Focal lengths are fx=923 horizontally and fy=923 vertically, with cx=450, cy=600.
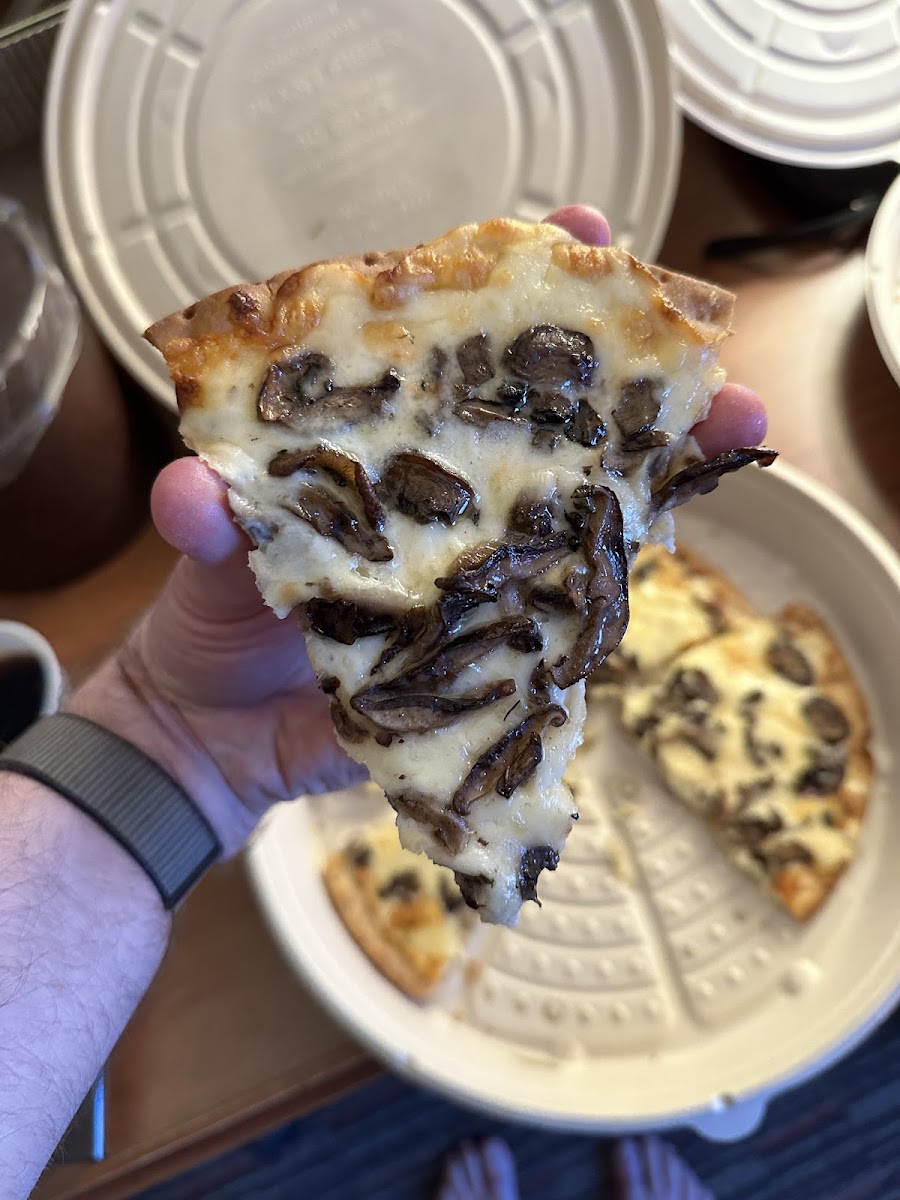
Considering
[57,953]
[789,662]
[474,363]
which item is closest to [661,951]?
[789,662]

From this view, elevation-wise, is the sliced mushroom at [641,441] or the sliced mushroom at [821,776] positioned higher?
the sliced mushroom at [641,441]

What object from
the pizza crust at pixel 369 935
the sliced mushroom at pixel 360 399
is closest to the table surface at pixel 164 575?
the pizza crust at pixel 369 935

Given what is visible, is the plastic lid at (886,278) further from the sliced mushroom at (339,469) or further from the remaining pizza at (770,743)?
the sliced mushroom at (339,469)

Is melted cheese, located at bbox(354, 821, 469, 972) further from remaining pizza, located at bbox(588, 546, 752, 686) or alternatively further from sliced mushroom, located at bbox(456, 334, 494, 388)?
sliced mushroom, located at bbox(456, 334, 494, 388)

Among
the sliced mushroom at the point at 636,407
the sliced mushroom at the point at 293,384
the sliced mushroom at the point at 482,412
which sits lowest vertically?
the sliced mushroom at the point at 636,407

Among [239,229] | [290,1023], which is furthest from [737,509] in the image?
[290,1023]

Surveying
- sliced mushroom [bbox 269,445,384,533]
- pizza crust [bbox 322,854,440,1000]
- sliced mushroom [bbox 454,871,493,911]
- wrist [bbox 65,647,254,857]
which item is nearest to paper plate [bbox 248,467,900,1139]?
pizza crust [bbox 322,854,440,1000]

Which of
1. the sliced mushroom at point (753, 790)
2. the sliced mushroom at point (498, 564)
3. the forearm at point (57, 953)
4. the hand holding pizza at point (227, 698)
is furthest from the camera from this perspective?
the sliced mushroom at point (753, 790)
